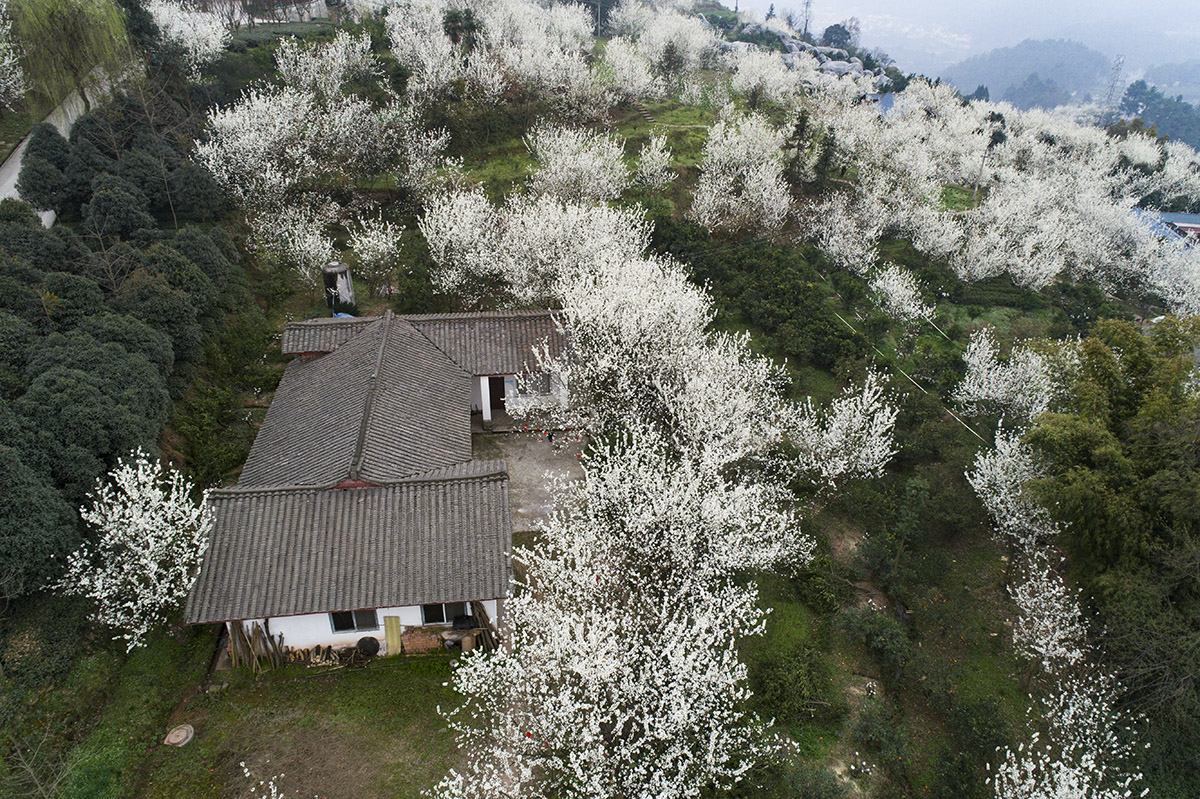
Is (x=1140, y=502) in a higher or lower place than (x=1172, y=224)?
higher

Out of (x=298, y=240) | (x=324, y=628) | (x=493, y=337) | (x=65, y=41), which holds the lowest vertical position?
(x=324, y=628)

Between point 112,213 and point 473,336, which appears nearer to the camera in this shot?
point 473,336

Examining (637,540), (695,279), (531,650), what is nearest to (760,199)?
(695,279)

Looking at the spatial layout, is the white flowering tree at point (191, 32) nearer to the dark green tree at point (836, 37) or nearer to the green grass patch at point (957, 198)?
the green grass patch at point (957, 198)

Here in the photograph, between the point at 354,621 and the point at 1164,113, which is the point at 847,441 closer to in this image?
the point at 354,621

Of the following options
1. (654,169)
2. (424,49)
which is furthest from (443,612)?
(424,49)

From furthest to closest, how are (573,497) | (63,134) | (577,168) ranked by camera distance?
(63,134) → (577,168) → (573,497)

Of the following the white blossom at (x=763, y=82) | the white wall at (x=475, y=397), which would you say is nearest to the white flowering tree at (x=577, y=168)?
the white wall at (x=475, y=397)

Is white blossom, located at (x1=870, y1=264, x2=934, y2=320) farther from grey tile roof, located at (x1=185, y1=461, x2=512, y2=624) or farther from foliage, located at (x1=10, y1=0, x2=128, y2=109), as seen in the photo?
foliage, located at (x1=10, y1=0, x2=128, y2=109)
